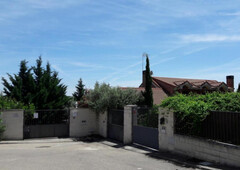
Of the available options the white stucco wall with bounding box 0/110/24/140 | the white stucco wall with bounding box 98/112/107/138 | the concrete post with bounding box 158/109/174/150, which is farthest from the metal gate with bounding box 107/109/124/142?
the white stucco wall with bounding box 0/110/24/140

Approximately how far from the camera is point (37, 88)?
21656 mm

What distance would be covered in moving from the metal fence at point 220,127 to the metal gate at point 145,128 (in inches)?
104

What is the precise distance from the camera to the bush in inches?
359

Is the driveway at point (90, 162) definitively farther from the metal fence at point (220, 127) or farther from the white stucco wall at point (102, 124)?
the white stucco wall at point (102, 124)

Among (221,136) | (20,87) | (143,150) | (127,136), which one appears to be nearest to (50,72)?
(20,87)

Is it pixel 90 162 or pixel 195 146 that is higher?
pixel 195 146

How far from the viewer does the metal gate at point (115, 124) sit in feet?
50.0

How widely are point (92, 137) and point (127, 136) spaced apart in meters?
4.25

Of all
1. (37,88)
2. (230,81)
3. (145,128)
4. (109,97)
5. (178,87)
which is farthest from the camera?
(230,81)

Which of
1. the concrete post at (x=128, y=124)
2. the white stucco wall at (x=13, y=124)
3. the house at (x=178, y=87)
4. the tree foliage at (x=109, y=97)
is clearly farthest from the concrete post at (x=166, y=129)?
the house at (x=178, y=87)

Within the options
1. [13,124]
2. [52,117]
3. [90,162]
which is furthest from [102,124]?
[90,162]

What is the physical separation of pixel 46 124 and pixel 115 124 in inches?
212

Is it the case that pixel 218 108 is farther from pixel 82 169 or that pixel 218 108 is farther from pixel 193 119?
pixel 82 169

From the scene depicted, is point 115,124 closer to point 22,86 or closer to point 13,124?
point 13,124
